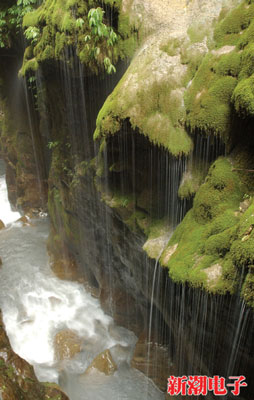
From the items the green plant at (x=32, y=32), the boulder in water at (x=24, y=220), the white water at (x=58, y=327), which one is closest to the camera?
the white water at (x=58, y=327)

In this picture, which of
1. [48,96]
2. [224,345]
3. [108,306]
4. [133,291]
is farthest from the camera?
[48,96]

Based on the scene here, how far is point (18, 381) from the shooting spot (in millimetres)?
5379

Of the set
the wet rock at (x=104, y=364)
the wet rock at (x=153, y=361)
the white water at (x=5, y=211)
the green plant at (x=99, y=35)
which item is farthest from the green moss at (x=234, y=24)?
Answer: the white water at (x=5, y=211)

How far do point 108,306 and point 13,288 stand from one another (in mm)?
3961

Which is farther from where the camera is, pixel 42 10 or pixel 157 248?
pixel 42 10

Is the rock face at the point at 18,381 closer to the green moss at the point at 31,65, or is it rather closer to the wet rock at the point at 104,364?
the wet rock at the point at 104,364

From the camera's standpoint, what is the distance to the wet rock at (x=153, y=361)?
7.98 m

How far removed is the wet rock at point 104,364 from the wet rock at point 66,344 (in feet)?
2.56

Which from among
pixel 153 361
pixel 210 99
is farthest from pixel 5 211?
pixel 210 99

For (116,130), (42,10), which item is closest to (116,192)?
(116,130)

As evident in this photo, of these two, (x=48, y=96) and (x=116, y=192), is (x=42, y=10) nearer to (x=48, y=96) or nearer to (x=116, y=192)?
(x=48, y=96)

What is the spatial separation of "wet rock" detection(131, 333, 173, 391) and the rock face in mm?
2898

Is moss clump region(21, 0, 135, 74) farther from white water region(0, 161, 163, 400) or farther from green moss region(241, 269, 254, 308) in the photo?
white water region(0, 161, 163, 400)

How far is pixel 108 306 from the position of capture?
34.7 feet
